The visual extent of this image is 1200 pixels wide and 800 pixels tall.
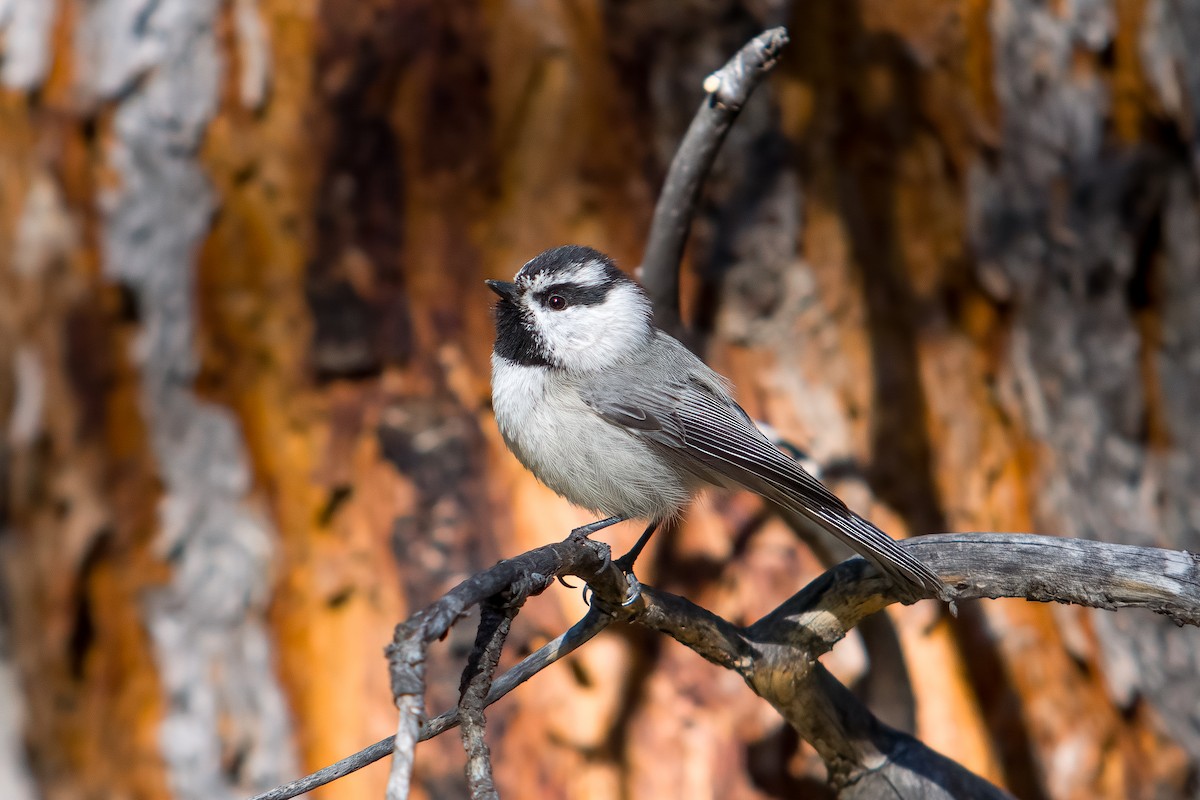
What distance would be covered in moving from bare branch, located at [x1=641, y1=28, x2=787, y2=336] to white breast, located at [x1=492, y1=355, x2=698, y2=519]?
1.42 ft

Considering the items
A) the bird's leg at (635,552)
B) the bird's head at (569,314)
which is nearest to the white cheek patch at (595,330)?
the bird's head at (569,314)

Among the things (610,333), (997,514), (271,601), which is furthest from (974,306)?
(271,601)

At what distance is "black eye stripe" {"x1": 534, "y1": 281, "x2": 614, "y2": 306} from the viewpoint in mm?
2053

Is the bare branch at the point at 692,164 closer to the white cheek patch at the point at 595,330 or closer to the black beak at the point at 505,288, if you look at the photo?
the white cheek patch at the point at 595,330

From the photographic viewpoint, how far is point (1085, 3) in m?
2.83

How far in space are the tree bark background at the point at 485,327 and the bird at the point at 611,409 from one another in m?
0.73

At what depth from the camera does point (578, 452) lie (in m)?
1.89

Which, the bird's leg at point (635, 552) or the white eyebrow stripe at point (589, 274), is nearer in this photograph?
the bird's leg at point (635, 552)

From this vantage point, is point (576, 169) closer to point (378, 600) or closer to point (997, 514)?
point (378, 600)

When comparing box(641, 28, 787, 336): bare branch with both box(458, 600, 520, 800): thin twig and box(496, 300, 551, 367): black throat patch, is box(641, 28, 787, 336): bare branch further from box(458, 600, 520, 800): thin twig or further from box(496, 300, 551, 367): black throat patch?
box(458, 600, 520, 800): thin twig

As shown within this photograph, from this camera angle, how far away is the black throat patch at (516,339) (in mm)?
2008

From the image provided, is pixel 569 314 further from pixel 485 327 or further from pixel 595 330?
pixel 485 327

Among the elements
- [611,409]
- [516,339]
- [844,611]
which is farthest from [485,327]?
[844,611]

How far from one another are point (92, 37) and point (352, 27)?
2.24 ft
